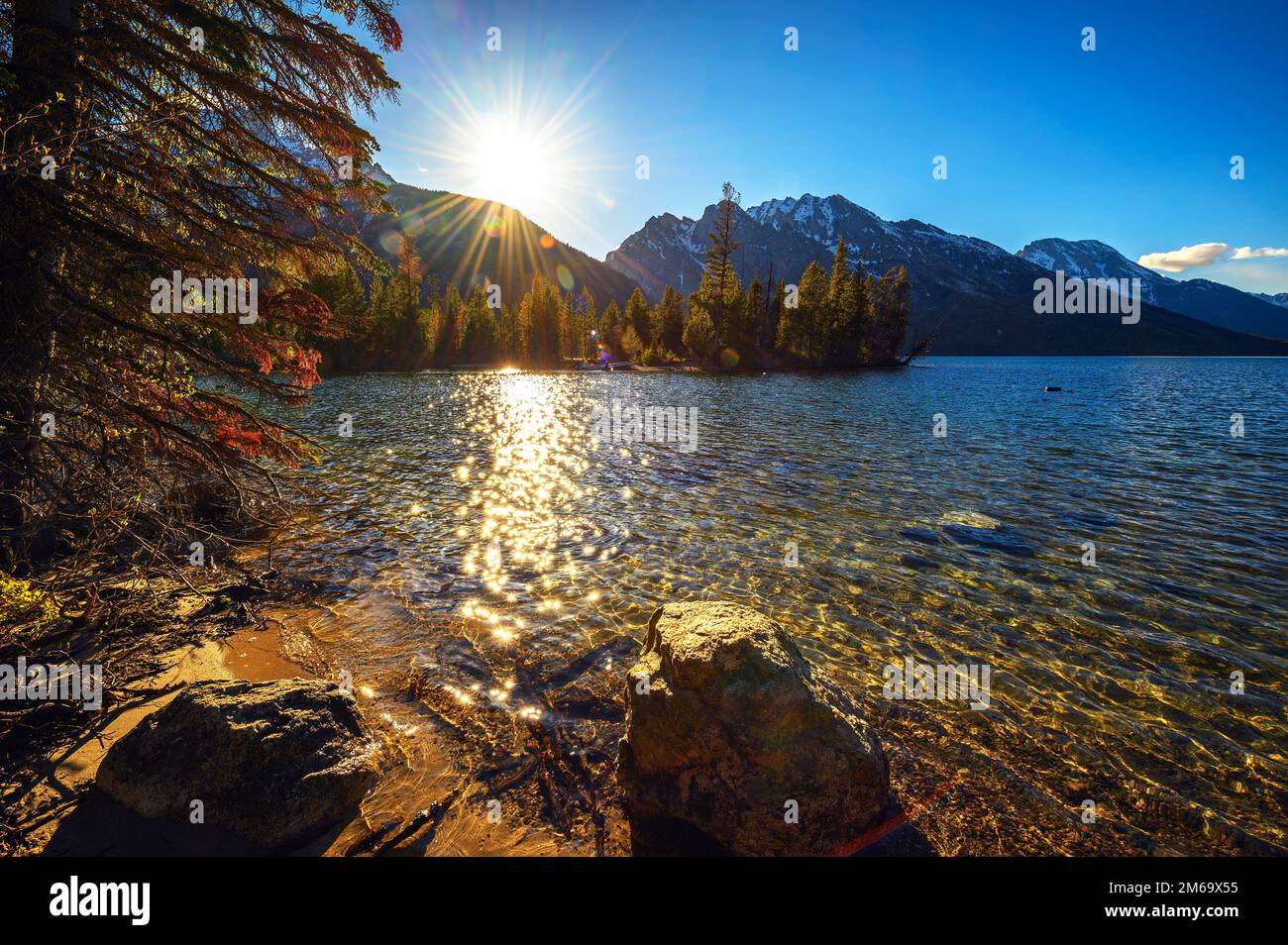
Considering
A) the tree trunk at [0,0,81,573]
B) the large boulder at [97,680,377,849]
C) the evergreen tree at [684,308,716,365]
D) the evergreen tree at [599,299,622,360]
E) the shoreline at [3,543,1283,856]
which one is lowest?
the shoreline at [3,543,1283,856]

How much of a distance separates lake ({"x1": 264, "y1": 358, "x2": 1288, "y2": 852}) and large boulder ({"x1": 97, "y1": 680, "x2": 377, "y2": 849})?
1.35 meters

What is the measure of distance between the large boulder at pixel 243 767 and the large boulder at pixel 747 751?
287 centimetres

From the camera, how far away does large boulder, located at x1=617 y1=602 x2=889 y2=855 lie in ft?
15.6

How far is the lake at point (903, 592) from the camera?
242 inches

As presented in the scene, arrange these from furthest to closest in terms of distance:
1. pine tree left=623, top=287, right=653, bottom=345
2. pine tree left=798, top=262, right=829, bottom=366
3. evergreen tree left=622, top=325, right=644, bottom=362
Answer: pine tree left=623, top=287, right=653, bottom=345, evergreen tree left=622, top=325, right=644, bottom=362, pine tree left=798, top=262, right=829, bottom=366

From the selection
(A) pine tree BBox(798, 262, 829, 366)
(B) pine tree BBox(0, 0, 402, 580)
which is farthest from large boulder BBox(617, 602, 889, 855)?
(A) pine tree BBox(798, 262, 829, 366)

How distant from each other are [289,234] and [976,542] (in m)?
16.3

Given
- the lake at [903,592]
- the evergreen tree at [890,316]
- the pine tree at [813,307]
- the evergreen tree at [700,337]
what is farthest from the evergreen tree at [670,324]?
the lake at [903,592]

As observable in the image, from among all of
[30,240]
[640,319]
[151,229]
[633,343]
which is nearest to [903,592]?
[151,229]

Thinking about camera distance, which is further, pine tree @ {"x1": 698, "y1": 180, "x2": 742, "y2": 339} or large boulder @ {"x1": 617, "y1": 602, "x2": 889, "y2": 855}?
pine tree @ {"x1": 698, "y1": 180, "x2": 742, "y2": 339}

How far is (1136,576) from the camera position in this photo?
36.3ft

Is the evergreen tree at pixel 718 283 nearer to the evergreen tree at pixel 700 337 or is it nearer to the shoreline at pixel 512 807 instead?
the evergreen tree at pixel 700 337

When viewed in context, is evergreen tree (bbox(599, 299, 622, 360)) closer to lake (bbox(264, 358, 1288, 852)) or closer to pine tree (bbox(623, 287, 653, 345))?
pine tree (bbox(623, 287, 653, 345))
